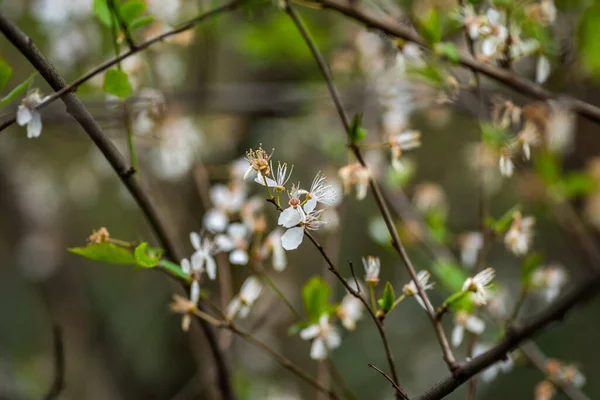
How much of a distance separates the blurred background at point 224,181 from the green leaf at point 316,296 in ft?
0.73

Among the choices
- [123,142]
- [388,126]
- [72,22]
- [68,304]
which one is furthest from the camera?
[68,304]

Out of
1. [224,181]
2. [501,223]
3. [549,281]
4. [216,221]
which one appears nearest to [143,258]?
[216,221]

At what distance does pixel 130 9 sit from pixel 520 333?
1.39 feet

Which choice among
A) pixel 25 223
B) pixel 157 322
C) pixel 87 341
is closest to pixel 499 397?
pixel 157 322

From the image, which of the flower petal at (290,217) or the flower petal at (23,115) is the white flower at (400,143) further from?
the flower petal at (23,115)

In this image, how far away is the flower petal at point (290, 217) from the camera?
443mm

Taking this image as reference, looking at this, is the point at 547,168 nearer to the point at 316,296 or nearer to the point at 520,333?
the point at 316,296

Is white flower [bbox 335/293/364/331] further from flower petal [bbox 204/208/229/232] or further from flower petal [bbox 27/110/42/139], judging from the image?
flower petal [bbox 27/110/42/139]

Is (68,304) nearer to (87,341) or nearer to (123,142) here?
(87,341)

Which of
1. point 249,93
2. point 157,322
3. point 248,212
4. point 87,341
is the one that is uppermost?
point 248,212

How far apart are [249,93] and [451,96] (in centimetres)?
98

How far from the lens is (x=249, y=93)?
155 cm

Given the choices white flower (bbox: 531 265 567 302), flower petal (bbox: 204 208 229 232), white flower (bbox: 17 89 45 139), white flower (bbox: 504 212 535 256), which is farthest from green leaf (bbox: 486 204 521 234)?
white flower (bbox: 17 89 45 139)

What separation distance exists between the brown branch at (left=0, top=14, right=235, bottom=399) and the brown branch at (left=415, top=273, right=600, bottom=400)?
28 centimetres
